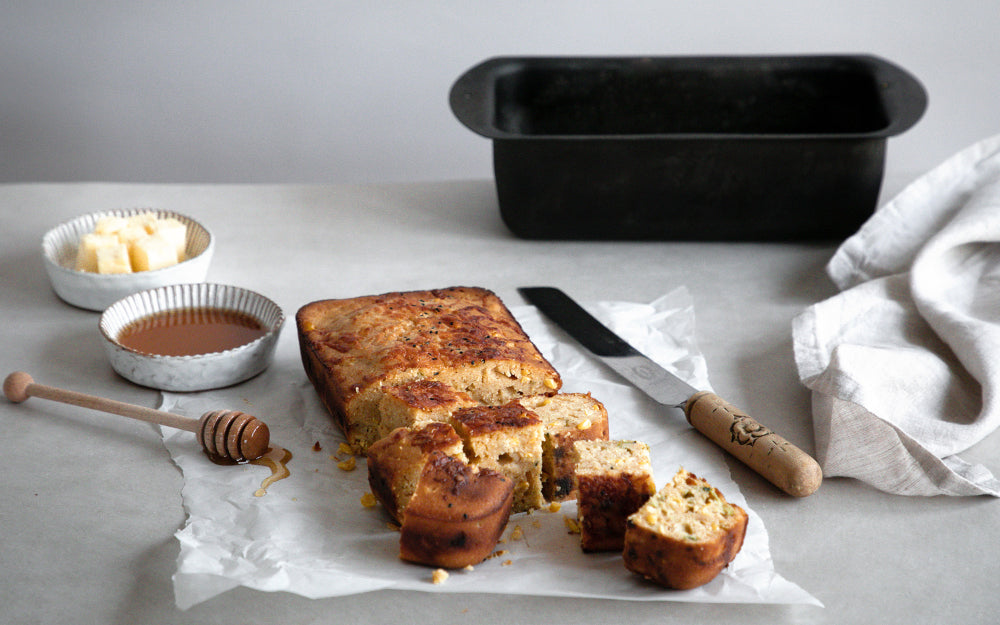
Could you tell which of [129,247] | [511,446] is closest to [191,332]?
[129,247]

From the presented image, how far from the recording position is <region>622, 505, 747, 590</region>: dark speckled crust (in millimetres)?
1462

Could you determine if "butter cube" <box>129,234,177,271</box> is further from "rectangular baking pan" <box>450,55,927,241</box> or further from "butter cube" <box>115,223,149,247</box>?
"rectangular baking pan" <box>450,55,927,241</box>

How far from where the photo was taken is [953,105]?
4.88 metres

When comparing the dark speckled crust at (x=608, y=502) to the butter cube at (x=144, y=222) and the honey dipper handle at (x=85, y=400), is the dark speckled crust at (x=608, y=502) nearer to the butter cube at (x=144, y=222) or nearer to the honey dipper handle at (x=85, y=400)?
the honey dipper handle at (x=85, y=400)

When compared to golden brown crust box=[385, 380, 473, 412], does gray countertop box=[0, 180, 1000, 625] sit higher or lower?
lower

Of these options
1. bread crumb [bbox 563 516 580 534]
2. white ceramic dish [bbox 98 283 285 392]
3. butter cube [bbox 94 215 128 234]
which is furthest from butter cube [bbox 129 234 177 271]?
bread crumb [bbox 563 516 580 534]

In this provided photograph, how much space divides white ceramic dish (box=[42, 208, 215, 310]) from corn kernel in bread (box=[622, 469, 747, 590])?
61.6 inches

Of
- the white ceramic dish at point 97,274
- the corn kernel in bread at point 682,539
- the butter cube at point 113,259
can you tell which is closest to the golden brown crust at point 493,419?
the corn kernel in bread at point 682,539

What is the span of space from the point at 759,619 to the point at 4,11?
5.05m

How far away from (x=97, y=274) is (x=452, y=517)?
1.48 m

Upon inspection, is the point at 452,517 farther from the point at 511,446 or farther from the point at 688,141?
the point at 688,141

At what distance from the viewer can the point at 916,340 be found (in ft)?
7.72

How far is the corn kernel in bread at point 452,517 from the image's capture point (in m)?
1.54

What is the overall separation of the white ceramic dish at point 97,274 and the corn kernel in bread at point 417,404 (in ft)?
3.09
